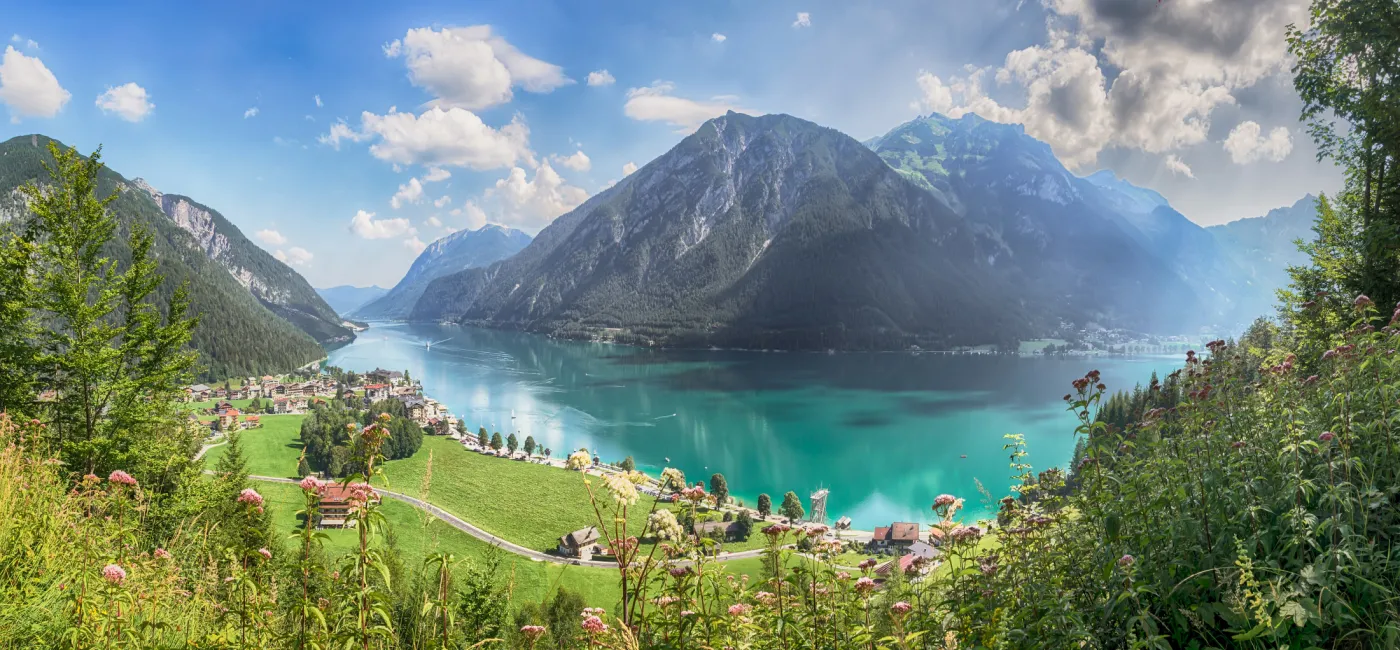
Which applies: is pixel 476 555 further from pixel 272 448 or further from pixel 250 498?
pixel 272 448

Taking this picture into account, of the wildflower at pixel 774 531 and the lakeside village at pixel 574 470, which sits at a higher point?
the wildflower at pixel 774 531

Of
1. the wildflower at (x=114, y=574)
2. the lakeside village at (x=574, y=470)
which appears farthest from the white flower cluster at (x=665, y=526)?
the wildflower at (x=114, y=574)

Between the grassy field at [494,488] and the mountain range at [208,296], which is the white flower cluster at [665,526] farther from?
the mountain range at [208,296]

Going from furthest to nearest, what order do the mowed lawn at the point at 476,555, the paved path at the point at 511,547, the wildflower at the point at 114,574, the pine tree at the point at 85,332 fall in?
1. the paved path at the point at 511,547
2. the mowed lawn at the point at 476,555
3. the pine tree at the point at 85,332
4. the wildflower at the point at 114,574

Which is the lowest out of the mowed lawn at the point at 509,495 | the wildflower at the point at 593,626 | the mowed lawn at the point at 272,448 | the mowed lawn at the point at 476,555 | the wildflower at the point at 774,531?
the mowed lawn at the point at 509,495

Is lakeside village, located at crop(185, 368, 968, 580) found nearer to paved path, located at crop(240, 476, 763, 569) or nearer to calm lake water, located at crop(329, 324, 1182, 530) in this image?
paved path, located at crop(240, 476, 763, 569)
